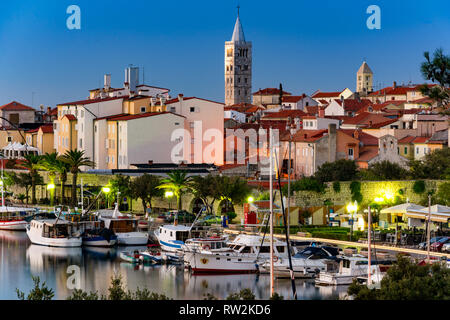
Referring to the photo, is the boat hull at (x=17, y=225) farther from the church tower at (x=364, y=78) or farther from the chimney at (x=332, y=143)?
the church tower at (x=364, y=78)

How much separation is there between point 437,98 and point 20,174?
32.5 m

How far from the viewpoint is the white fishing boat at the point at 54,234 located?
1318 inches

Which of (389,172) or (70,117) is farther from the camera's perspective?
(70,117)

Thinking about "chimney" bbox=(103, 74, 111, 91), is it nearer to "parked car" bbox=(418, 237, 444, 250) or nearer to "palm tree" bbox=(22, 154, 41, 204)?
"palm tree" bbox=(22, 154, 41, 204)

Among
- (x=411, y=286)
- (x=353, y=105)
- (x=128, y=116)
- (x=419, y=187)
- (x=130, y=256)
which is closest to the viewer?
(x=411, y=286)

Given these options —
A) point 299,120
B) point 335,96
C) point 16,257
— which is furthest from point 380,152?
point 335,96

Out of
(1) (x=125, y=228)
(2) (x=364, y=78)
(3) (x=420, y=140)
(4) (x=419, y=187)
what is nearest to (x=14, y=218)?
(1) (x=125, y=228)

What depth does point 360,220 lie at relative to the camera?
108 ft

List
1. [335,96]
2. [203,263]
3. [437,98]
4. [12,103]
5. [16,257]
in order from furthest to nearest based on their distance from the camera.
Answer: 1. [335,96]
2. [12,103]
3. [16,257]
4. [203,263]
5. [437,98]

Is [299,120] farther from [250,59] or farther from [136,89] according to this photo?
[250,59]

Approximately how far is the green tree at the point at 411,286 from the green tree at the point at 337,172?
22995mm

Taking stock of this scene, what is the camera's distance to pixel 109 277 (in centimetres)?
Result: 2633

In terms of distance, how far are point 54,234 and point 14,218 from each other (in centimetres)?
611

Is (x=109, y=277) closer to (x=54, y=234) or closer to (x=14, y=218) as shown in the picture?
(x=54, y=234)
